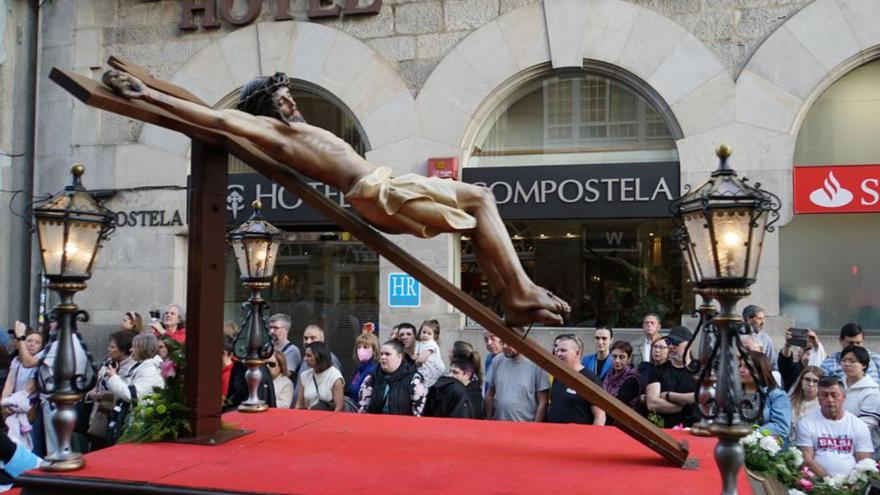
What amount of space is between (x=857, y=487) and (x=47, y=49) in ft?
48.0

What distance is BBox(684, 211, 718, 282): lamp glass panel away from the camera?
445cm

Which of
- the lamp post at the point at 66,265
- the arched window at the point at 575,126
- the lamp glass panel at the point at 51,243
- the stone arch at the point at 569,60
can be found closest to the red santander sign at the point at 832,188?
the stone arch at the point at 569,60

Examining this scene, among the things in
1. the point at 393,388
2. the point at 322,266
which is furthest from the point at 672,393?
the point at 322,266

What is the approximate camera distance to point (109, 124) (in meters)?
14.4

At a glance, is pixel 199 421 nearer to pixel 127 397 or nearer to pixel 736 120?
pixel 127 397

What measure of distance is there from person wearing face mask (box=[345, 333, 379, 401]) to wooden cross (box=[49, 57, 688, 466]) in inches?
135

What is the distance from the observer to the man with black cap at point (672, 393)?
7297 mm

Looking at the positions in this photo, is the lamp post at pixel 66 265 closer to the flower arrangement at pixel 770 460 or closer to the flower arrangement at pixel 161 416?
the flower arrangement at pixel 161 416

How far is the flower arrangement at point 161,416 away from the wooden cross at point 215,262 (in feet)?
0.35

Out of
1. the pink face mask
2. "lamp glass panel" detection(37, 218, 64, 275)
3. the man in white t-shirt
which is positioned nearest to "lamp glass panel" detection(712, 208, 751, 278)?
the man in white t-shirt

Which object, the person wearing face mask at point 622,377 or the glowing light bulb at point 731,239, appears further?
the person wearing face mask at point 622,377

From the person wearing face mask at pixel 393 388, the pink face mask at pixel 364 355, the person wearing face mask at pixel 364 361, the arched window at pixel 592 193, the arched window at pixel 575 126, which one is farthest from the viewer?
the arched window at pixel 575 126

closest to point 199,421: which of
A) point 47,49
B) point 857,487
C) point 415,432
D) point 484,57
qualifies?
point 415,432

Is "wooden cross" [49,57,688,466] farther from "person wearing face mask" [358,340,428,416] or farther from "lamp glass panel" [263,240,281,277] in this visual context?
"person wearing face mask" [358,340,428,416]
